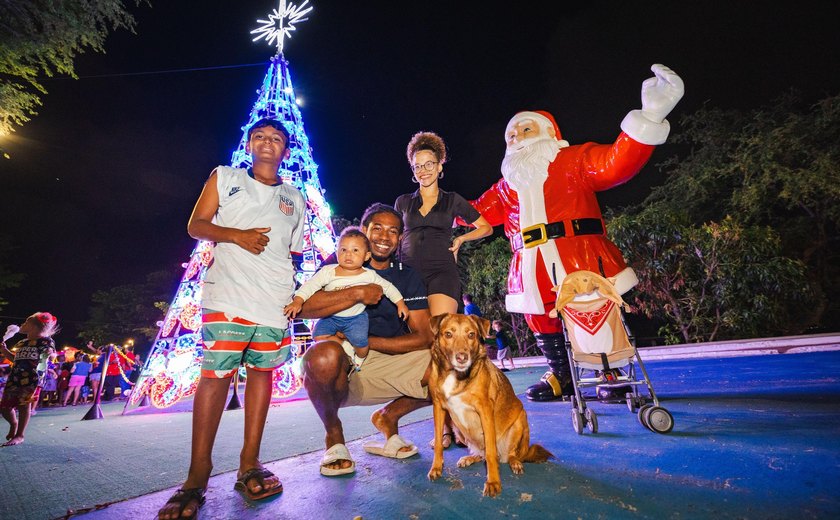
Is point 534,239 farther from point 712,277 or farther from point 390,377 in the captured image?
point 712,277

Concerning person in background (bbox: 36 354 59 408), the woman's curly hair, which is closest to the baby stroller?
the woman's curly hair

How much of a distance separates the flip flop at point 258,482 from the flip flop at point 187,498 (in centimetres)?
21

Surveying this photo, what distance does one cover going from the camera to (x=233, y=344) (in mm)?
2020

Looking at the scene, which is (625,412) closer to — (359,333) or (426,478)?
(426,478)

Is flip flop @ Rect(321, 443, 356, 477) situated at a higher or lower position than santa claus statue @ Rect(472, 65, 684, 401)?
lower

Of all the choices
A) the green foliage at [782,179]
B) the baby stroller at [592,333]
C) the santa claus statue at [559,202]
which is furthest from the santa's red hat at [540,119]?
the green foliage at [782,179]

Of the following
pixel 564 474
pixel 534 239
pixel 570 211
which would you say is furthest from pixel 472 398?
pixel 570 211

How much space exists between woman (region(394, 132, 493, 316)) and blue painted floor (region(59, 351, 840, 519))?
1221 mm

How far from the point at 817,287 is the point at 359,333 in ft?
52.6

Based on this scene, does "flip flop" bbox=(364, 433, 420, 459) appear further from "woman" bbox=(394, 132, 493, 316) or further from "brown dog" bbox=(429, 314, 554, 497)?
"woman" bbox=(394, 132, 493, 316)

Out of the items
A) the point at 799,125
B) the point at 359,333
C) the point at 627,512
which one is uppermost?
the point at 799,125

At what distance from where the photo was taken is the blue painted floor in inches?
58.2

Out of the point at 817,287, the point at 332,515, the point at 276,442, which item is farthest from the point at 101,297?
the point at 817,287

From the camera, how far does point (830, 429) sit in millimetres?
2213
